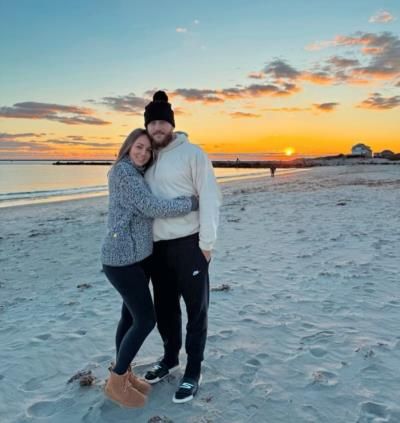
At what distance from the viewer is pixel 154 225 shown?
3309 mm

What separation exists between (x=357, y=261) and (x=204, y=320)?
177 inches

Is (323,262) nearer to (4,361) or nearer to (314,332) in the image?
(314,332)

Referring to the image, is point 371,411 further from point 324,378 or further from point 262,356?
point 262,356

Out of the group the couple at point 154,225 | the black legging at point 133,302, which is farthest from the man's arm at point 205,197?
the black legging at point 133,302

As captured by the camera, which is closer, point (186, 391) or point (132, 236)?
point (132, 236)

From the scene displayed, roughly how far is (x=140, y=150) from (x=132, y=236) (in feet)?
2.27

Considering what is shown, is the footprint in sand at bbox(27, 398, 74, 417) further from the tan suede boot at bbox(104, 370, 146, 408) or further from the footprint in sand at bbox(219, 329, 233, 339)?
the footprint in sand at bbox(219, 329, 233, 339)

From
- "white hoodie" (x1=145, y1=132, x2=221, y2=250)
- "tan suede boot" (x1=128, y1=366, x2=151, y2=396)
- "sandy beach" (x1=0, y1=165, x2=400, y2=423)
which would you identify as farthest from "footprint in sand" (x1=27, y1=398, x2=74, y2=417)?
"white hoodie" (x1=145, y1=132, x2=221, y2=250)

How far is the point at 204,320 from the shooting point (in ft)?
11.7

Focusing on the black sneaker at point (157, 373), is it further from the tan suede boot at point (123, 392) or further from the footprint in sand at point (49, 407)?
the footprint in sand at point (49, 407)

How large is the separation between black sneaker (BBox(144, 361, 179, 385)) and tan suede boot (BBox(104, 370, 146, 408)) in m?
0.34

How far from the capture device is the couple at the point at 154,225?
10.3 ft

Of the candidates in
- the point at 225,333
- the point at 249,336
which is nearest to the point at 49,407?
the point at 225,333

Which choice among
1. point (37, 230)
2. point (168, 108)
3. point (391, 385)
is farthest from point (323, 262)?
point (37, 230)
